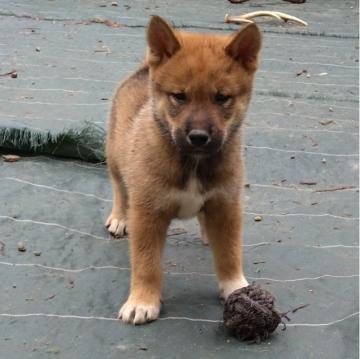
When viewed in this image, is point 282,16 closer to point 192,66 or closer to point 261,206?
point 261,206

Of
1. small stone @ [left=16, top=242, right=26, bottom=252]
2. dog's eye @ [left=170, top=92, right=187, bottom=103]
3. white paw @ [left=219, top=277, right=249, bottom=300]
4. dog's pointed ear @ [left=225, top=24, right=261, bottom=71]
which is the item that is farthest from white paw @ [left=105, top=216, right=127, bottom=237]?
dog's pointed ear @ [left=225, top=24, right=261, bottom=71]

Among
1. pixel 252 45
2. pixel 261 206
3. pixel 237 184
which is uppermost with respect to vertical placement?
pixel 252 45

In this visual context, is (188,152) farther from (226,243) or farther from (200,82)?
(226,243)

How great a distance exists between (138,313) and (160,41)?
48.1 inches

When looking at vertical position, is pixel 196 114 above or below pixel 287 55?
above

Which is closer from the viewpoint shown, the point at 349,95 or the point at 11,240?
the point at 11,240

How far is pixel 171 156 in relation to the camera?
3.18 meters

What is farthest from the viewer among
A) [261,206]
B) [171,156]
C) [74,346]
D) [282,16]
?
[282,16]

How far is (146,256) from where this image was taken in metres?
3.23

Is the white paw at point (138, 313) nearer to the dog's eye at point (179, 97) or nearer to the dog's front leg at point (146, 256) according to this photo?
the dog's front leg at point (146, 256)

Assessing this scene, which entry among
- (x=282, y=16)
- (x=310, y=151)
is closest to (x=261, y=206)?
(x=310, y=151)

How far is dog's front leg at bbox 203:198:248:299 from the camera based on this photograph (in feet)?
11.0

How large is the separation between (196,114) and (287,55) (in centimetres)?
520

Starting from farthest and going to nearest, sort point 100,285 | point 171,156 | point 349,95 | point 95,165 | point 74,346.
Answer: point 349,95 < point 95,165 < point 100,285 < point 171,156 < point 74,346
